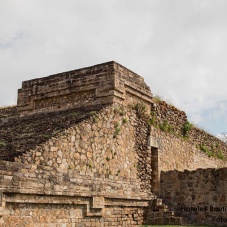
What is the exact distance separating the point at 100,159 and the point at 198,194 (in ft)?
13.1

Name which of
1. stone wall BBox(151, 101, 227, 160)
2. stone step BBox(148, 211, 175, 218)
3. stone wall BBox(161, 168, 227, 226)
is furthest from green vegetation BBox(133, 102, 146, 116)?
stone step BBox(148, 211, 175, 218)

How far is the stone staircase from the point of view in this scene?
43.3 ft

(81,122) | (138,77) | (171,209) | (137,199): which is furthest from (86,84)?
(171,209)

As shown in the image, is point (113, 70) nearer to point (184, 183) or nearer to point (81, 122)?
point (81, 122)

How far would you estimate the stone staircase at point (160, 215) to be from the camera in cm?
1320

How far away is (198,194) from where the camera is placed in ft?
46.3

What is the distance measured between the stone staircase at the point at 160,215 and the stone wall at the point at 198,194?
803 mm

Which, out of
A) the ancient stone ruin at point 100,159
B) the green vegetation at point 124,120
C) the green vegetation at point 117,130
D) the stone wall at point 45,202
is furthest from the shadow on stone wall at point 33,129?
the green vegetation at point 124,120

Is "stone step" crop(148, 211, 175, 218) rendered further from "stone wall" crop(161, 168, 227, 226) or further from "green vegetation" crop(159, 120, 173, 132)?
"green vegetation" crop(159, 120, 173, 132)

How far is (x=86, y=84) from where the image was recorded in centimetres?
1480

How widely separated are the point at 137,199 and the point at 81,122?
3.33 m

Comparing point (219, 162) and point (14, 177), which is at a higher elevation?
point (219, 162)

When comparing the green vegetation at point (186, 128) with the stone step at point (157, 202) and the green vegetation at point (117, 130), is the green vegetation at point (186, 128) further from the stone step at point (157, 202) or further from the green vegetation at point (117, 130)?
the green vegetation at point (117, 130)

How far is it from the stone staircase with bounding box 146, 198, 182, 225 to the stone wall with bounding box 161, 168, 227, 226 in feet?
2.63
